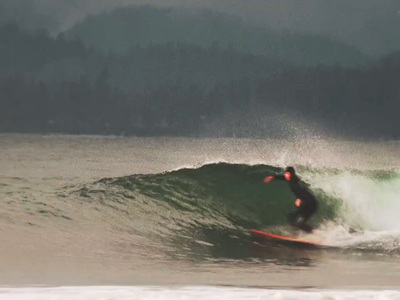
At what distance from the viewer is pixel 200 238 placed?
42.8 feet

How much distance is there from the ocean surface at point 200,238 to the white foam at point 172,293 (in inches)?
0.5

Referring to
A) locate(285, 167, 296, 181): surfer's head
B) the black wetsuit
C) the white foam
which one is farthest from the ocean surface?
locate(285, 167, 296, 181): surfer's head

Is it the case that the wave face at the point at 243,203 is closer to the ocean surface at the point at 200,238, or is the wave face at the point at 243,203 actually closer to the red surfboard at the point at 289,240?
the ocean surface at the point at 200,238

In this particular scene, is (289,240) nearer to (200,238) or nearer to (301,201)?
(301,201)

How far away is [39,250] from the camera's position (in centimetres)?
1140

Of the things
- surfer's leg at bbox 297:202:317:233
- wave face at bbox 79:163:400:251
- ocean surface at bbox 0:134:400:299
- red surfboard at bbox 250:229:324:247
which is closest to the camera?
ocean surface at bbox 0:134:400:299

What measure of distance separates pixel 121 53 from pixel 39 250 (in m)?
146

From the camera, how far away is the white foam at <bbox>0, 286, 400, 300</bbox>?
284 inches

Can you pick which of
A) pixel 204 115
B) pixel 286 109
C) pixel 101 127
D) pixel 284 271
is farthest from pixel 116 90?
pixel 284 271

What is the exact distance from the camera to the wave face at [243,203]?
1327 centimetres

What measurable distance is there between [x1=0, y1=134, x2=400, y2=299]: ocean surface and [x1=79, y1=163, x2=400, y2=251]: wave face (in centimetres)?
3

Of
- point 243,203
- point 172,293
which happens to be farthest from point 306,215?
point 172,293

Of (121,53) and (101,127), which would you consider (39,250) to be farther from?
(121,53)

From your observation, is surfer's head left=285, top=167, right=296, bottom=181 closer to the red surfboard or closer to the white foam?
the red surfboard
